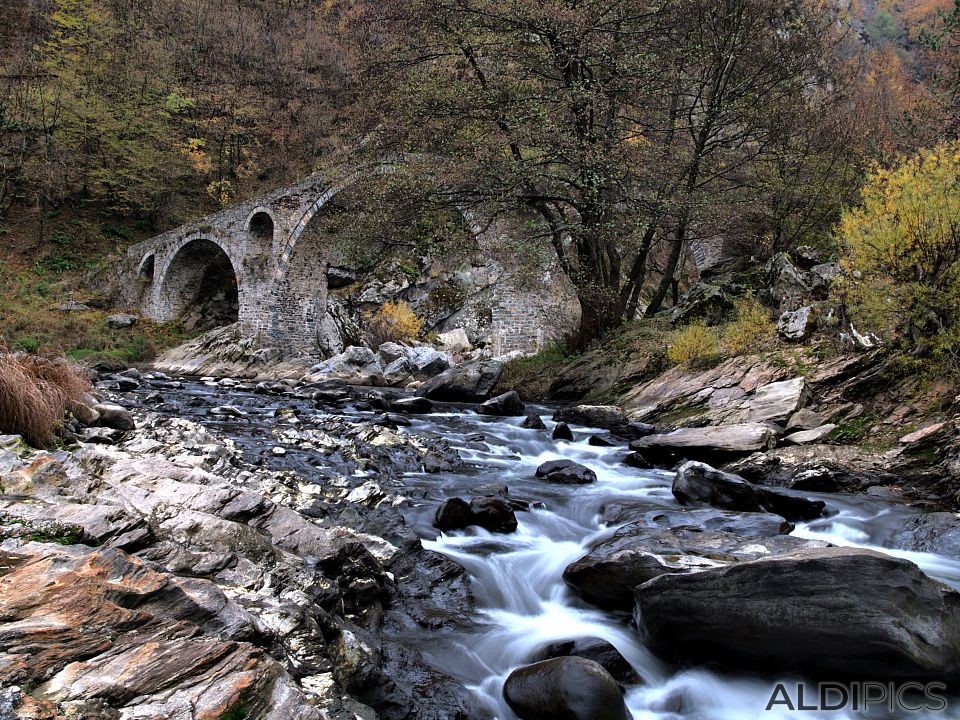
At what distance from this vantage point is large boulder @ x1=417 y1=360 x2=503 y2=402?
13.2 metres

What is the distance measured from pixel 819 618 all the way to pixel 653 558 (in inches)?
38.9

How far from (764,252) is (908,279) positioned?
8.46 meters

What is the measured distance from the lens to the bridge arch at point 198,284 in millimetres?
26141

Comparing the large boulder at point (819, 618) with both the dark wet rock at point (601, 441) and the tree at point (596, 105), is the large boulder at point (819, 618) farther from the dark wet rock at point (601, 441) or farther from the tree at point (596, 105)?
the tree at point (596, 105)

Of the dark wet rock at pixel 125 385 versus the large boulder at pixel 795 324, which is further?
the dark wet rock at pixel 125 385

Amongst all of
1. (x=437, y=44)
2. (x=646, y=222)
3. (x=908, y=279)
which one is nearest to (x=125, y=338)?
(x=437, y=44)

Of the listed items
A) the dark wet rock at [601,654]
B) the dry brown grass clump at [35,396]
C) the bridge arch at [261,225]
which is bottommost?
the dark wet rock at [601,654]

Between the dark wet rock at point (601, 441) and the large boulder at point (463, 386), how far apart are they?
16.0ft

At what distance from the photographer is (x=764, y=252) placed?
14547mm

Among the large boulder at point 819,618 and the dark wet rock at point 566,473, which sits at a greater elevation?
the large boulder at point 819,618

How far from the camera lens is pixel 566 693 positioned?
2645mm

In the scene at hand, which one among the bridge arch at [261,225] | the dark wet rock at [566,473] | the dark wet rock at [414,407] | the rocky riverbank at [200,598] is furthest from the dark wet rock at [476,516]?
the bridge arch at [261,225]

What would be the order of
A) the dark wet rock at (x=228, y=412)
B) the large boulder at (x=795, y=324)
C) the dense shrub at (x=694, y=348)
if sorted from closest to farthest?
the large boulder at (x=795, y=324)
the dark wet rock at (x=228, y=412)
the dense shrub at (x=694, y=348)

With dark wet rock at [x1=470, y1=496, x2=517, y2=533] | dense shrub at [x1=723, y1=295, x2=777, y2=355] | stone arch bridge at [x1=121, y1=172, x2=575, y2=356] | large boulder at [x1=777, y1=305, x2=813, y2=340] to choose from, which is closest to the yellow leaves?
stone arch bridge at [x1=121, y1=172, x2=575, y2=356]
